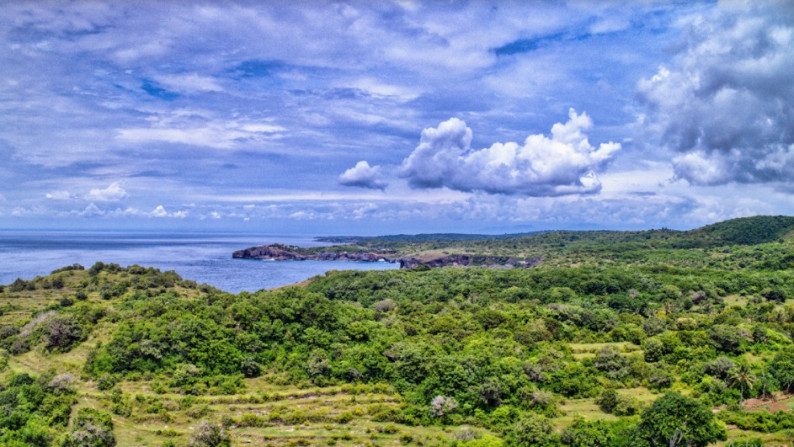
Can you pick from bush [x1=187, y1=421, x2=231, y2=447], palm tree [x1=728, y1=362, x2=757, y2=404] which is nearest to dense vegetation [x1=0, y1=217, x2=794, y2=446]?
bush [x1=187, y1=421, x2=231, y2=447]

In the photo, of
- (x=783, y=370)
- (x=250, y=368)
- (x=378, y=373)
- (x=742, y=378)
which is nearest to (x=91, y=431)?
(x=250, y=368)

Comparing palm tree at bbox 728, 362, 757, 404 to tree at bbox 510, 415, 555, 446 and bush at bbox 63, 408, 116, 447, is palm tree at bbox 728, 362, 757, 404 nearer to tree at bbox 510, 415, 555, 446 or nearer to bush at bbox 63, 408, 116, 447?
tree at bbox 510, 415, 555, 446

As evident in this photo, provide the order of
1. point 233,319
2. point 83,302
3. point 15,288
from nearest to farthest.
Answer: point 233,319 < point 83,302 < point 15,288

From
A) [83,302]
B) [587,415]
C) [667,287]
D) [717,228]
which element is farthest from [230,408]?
[717,228]

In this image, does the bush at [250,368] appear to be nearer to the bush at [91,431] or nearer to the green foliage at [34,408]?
the bush at [91,431]

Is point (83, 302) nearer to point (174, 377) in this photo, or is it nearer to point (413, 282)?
point (174, 377)

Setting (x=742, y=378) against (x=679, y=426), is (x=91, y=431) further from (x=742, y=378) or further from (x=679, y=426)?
(x=742, y=378)
